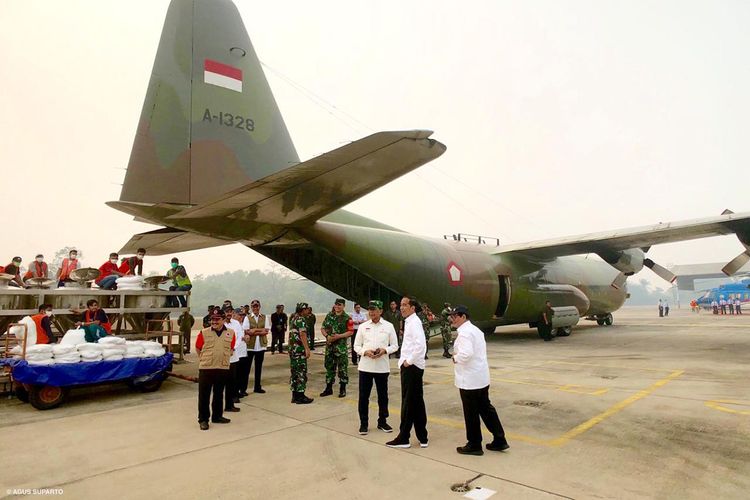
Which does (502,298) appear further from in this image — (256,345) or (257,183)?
(257,183)

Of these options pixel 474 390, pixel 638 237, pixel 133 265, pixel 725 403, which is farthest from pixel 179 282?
pixel 638 237

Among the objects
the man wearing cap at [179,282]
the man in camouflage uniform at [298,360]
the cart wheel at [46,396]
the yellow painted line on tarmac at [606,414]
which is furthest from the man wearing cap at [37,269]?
the yellow painted line on tarmac at [606,414]

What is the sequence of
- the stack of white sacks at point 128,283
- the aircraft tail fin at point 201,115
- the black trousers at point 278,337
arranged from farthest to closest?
the black trousers at point 278,337
the stack of white sacks at point 128,283
the aircraft tail fin at point 201,115

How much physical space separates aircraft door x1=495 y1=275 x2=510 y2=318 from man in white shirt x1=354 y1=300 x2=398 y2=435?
12.2 meters

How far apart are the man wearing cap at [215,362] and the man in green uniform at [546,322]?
593 inches

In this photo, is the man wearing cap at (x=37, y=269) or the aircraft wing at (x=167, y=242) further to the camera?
the aircraft wing at (x=167, y=242)

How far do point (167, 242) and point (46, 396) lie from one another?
5.54 metres

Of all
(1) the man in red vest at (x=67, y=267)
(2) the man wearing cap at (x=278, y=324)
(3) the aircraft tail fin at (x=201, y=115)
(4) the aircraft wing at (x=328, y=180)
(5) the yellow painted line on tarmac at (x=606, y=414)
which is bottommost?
(5) the yellow painted line on tarmac at (x=606, y=414)

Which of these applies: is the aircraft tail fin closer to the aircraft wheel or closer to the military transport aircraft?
the military transport aircraft

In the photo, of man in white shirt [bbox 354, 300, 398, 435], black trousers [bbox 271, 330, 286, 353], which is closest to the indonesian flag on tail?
man in white shirt [bbox 354, 300, 398, 435]

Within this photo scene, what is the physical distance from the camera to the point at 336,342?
8.34 meters

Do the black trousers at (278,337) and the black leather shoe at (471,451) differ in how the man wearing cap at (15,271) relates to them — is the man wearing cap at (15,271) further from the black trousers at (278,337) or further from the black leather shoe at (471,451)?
the black leather shoe at (471,451)

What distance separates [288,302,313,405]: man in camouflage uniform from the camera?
7.74m

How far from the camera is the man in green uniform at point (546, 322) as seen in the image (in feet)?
59.9
